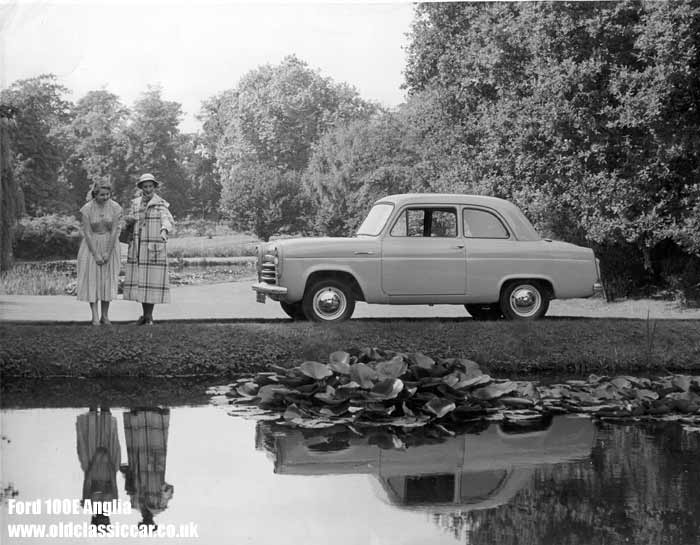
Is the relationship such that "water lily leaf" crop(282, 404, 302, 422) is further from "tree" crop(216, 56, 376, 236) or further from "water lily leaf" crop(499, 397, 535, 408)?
"tree" crop(216, 56, 376, 236)

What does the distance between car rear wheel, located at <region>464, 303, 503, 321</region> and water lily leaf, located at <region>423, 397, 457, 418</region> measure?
5626mm

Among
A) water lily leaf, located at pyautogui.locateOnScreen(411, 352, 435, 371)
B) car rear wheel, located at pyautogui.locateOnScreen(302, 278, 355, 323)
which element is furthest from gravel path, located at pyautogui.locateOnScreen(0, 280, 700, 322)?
water lily leaf, located at pyautogui.locateOnScreen(411, 352, 435, 371)

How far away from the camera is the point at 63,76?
605 inches

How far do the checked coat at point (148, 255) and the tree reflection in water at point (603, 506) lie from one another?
6.13 m

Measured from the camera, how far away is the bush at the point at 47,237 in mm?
16469

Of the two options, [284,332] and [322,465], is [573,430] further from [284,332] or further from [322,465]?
[284,332]

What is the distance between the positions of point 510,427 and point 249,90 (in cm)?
1030

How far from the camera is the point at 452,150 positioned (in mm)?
18328

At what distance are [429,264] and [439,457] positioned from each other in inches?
232

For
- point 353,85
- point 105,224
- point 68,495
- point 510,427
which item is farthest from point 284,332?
point 353,85

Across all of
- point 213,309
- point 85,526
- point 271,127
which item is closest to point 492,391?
point 85,526

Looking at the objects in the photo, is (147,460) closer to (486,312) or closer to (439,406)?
(439,406)

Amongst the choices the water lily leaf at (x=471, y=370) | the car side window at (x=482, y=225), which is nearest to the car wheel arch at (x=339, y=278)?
the car side window at (x=482, y=225)

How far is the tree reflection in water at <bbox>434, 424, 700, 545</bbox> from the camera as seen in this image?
475 cm
